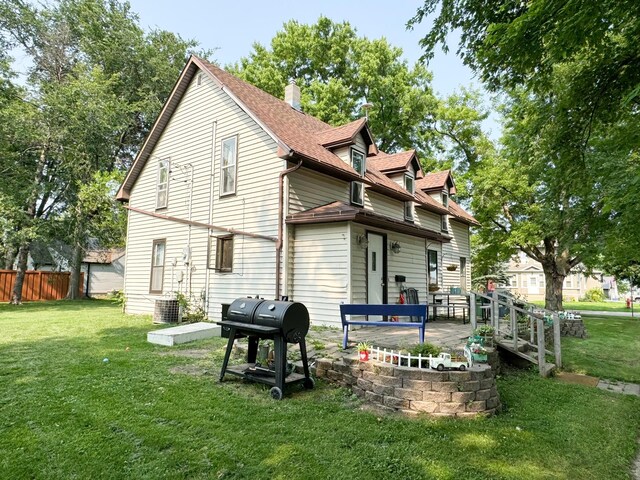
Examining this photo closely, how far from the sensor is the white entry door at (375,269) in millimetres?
10125

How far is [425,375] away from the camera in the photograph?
4.40 meters

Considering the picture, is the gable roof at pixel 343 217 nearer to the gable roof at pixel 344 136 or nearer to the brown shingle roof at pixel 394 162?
the gable roof at pixel 344 136

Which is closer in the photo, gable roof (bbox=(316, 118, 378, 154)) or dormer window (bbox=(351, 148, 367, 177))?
gable roof (bbox=(316, 118, 378, 154))

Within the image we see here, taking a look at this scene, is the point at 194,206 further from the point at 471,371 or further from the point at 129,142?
the point at 129,142

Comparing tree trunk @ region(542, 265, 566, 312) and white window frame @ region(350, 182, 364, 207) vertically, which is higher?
white window frame @ region(350, 182, 364, 207)

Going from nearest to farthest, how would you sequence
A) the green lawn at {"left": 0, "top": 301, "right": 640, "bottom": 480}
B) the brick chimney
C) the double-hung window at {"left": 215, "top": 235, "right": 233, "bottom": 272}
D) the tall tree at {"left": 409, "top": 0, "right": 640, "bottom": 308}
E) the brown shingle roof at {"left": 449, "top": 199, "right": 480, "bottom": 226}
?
the green lawn at {"left": 0, "top": 301, "right": 640, "bottom": 480}, the tall tree at {"left": 409, "top": 0, "right": 640, "bottom": 308}, the double-hung window at {"left": 215, "top": 235, "right": 233, "bottom": 272}, the brick chimney, the brown shingle roof at {"left": 449, "top": 199, "right": 480, "bottom": 226}

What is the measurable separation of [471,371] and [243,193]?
8.35 meters

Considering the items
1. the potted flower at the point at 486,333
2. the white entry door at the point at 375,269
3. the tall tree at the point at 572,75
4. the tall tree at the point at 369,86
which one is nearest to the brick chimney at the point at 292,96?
the white entry door at the point at 375,269

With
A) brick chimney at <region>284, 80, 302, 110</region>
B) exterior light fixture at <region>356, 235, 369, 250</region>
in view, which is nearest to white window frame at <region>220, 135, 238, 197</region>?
exterior light fixture at <region>356, 235, 369, 250</region>

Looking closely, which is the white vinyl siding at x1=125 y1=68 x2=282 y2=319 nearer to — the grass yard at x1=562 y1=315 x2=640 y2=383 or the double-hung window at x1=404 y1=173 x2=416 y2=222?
the double-hung window at x1=404 y1=173 x2=416 y2=222

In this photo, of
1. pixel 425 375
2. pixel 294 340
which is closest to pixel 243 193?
pixel 294 340

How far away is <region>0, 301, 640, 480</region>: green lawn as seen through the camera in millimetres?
3133

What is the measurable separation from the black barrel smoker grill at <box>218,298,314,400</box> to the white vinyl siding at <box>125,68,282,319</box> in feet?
15.4

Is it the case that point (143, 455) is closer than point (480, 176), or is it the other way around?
point (143, 455)
